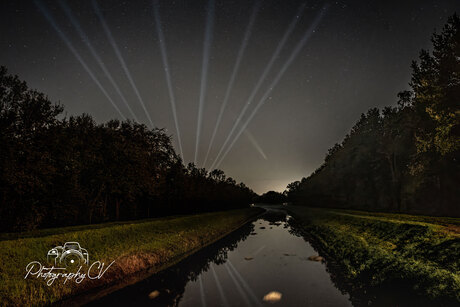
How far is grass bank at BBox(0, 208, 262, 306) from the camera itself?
8.69 m

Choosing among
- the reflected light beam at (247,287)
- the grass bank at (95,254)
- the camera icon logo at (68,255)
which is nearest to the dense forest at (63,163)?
the grass bank at (95,254)

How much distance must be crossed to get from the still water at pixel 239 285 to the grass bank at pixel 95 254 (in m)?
1.42

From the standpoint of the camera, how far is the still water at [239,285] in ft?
29.5

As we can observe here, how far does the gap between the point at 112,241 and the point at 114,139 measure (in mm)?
17937

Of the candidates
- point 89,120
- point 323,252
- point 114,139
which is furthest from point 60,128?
point 323,252

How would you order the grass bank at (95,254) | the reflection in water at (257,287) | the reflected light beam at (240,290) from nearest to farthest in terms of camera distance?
the grass bank at (95,254) < the reflection in water at (257,287) < the reflected light beam at (240,290)

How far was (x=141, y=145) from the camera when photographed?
33.1m

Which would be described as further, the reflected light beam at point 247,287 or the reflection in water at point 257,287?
the reflected light beam at point 247,287

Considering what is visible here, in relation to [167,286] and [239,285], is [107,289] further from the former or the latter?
[239,285]

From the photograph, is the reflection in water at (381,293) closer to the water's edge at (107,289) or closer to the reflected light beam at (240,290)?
the reflected light beam at (240,290)

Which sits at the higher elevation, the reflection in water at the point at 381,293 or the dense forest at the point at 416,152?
the dense forest at the point at 416,152

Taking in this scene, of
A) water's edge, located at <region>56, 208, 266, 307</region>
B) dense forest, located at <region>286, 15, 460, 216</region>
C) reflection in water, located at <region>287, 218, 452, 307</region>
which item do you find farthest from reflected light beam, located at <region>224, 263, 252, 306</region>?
dense forest, located at <region>286, 15, 460, 216</region>

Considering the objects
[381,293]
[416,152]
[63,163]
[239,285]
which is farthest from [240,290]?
[416,152]

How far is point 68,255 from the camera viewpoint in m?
11.3
